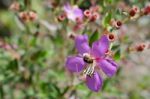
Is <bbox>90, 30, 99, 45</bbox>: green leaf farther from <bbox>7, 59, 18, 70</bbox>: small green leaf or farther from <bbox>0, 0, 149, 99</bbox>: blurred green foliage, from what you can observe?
<bbox>7, 59, 18, 70</bbox>: small green leaf

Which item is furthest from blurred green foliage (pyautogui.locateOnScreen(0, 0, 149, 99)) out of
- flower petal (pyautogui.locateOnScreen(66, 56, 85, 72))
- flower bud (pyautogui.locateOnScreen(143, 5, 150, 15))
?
flower petal (pyautogui.locateOnScreen(66, 56, 85, 72))

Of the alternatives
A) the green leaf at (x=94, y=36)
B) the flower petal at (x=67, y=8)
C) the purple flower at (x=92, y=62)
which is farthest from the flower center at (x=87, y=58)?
the flower petal at (x=67, y=8)

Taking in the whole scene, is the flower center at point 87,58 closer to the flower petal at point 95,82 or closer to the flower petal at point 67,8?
the flower petal at point 95,82

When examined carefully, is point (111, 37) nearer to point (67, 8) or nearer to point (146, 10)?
point (146, 10)

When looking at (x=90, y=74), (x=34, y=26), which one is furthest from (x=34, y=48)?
(x=90, y=74)

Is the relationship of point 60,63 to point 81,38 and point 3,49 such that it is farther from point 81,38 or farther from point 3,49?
point 81,38

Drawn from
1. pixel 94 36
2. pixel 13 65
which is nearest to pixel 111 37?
pixel 94 36
